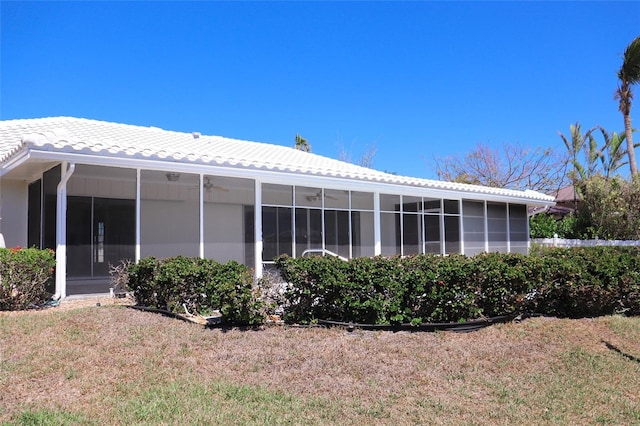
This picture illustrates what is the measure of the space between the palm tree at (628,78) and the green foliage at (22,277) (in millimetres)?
23229

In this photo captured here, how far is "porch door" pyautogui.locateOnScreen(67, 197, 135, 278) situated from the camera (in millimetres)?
8789

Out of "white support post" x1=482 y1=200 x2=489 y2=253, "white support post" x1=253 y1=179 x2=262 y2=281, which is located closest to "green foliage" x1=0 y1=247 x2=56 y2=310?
"white support post" x1=253 y1=179 x2=262 y2=281

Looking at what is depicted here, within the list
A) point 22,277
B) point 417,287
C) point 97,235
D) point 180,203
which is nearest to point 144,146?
point 180,203

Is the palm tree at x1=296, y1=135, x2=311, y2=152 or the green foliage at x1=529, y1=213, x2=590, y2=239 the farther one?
the palm tree at x1=296, y1=135, x2=311, y2=152

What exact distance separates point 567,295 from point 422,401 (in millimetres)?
4551

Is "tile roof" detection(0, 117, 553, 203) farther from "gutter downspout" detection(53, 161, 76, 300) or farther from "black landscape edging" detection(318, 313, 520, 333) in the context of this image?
"black landscape edging" detection(318, 313, 520, 333)

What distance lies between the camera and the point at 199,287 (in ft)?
23.3

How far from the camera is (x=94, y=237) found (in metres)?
8.92

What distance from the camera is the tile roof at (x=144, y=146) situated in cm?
851

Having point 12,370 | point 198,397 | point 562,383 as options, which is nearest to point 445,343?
point 562,383

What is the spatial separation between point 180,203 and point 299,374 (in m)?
5.60

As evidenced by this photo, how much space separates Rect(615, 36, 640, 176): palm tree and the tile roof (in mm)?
9262

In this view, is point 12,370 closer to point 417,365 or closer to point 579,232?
point 417,365

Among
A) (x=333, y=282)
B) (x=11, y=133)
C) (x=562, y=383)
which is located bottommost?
(x=562, y=383)
